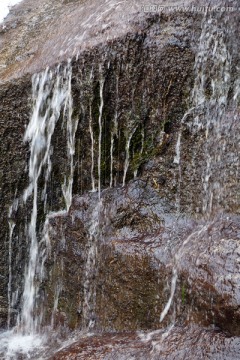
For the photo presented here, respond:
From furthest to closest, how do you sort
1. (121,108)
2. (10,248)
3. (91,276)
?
(10,248)
(121,108)
(91,276)

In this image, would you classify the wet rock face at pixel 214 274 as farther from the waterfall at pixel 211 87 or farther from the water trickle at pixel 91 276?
the water trickle at pixel 91 276

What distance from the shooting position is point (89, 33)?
16.0 ft

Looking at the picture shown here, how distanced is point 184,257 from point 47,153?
1.86 m

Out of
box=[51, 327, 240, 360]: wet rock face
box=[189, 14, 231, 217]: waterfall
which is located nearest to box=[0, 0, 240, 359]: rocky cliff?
box=[189, 14, 231, 217]: waterfall

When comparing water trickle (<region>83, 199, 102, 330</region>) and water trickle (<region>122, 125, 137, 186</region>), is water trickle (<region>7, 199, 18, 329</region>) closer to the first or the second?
water trickle (<region>83, 199, 102, 330</region>)

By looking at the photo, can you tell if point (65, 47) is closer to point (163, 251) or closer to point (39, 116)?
point (39, 116)

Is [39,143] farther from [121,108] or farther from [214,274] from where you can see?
[214,274]

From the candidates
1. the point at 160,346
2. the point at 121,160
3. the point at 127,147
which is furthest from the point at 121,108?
the point at 160,346

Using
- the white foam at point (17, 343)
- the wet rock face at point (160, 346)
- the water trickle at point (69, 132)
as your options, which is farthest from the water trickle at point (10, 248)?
the wet rock face at point (160, 346)

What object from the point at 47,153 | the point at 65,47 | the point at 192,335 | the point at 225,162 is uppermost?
the point at 65,47

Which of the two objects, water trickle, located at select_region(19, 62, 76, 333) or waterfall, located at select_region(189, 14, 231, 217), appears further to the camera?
water trickle, located at select_region(19, 62, 76, 333)

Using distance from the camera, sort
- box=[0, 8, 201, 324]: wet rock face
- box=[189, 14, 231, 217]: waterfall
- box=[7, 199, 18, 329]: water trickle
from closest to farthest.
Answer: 1. box=[189, 14, 231, 217]: waterfall
2. box=[0, 8, 201, 324]: wet rock face
3. box=[7, 199, 18, 329]: water trickle

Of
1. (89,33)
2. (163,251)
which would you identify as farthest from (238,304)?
(89,33)

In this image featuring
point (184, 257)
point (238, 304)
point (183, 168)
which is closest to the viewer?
point (238, 304)
